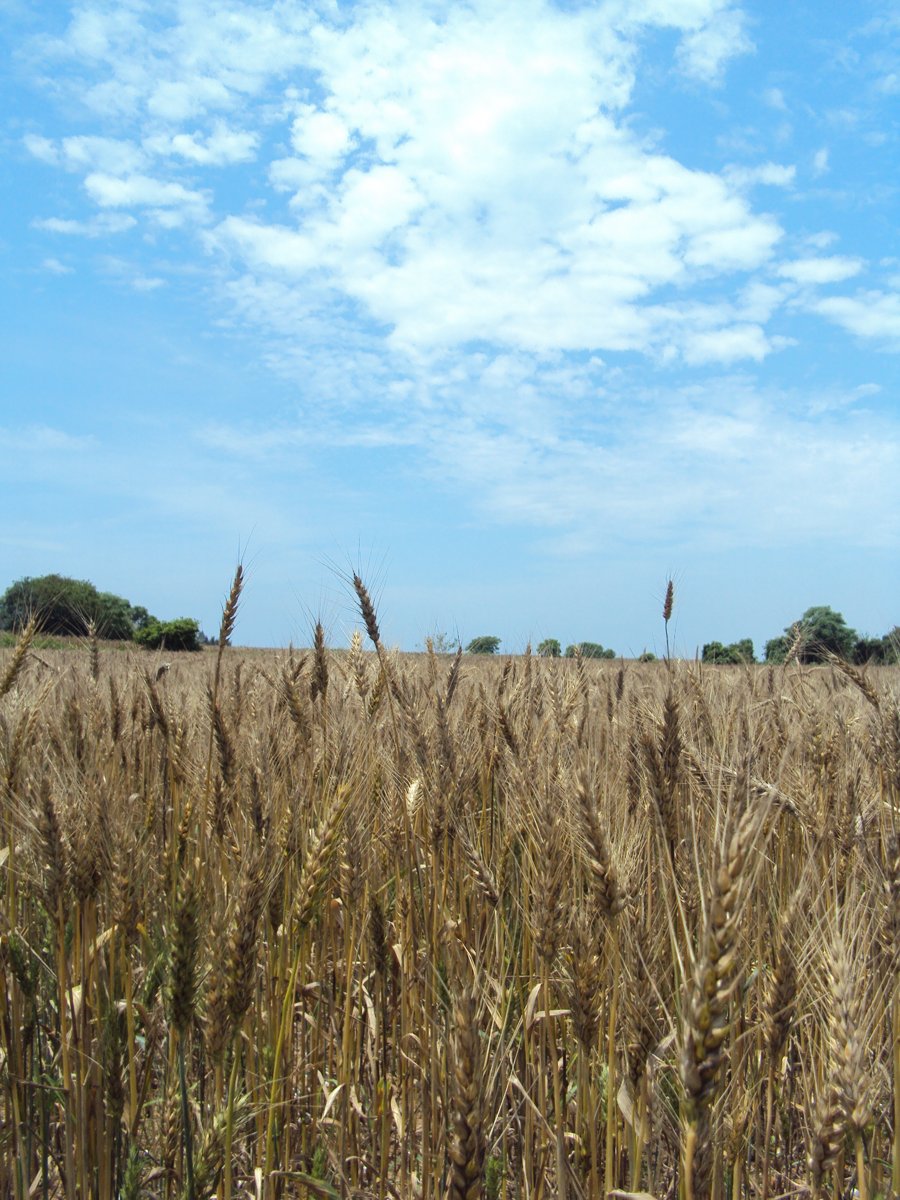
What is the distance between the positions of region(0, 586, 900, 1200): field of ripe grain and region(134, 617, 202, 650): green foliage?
34662mm

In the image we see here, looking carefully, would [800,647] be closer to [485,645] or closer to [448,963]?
[448,963]

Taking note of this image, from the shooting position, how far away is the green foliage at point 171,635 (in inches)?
1442

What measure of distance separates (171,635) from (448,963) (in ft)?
119

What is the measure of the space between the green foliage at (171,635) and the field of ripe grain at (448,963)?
3466cm

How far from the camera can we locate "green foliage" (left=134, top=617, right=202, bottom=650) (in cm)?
3662

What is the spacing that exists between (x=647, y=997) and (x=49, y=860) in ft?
4.28

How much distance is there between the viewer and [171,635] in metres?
36.9

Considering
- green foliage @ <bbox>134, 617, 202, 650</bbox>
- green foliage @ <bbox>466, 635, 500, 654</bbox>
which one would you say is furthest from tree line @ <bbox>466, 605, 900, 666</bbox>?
green foliage @ <bbox>134, 617, 202, 650</bbox>

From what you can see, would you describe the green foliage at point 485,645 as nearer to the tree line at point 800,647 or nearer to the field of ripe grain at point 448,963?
the tree line at point 800,647

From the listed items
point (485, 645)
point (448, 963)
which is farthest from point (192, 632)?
point (448, 963)

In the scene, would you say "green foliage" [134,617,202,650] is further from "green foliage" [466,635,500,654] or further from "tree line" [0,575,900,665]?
"green foliage" [466,635,500,654]

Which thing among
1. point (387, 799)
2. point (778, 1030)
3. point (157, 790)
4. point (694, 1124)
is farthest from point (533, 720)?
point (694, 1124)

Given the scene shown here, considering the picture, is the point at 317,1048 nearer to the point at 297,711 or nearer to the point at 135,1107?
the point at 135,1107

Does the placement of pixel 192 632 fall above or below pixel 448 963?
above
